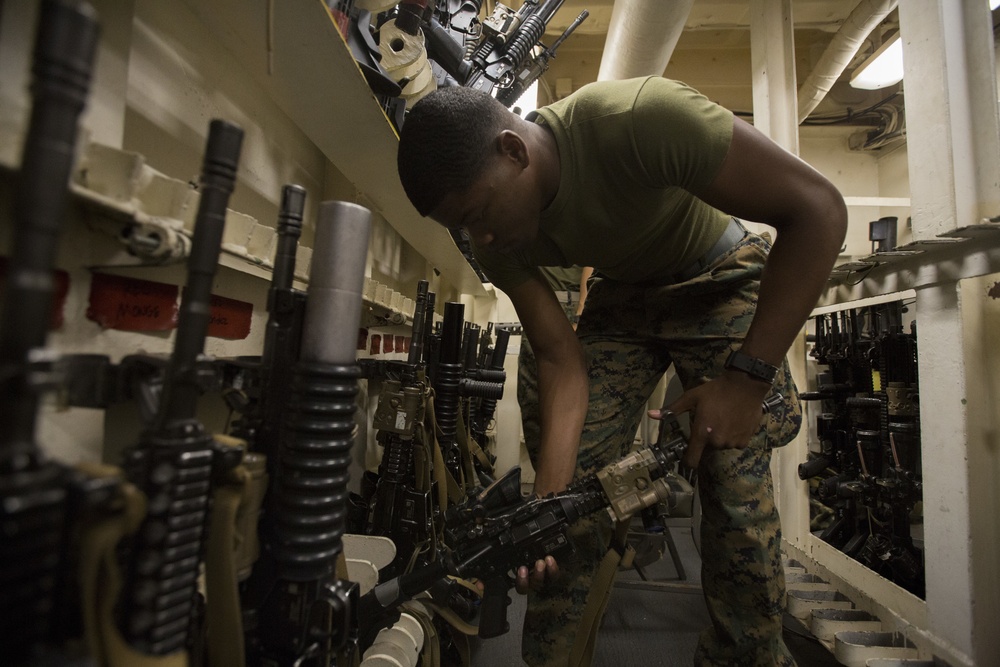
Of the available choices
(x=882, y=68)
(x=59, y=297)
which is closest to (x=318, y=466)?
(x=59, y=297)

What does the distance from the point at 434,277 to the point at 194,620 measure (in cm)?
280

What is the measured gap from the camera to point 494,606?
1.11 metres

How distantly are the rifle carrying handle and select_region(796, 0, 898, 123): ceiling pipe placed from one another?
3404 millimetres

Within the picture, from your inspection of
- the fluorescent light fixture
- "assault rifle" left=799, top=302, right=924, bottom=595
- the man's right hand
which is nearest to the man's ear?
the man's right hand

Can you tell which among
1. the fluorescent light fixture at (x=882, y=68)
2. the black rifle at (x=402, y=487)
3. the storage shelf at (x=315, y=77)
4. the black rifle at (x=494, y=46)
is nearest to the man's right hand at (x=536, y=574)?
the black rifle at (x=402, y=487)

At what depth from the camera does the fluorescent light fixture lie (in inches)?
122

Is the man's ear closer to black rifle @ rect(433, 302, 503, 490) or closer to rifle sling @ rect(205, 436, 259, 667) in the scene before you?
black rifle @ rect(433, 302, 503, 490)

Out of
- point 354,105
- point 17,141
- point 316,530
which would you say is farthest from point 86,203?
point 354,105

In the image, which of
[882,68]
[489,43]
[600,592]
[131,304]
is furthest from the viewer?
[882,68]

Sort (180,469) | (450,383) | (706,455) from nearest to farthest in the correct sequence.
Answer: (180,469) < (706,455) < (450,383)

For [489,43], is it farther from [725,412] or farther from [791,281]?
[725,412]

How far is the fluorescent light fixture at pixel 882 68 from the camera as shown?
3111 millimetres

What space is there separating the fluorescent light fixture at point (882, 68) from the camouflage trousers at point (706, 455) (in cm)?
283

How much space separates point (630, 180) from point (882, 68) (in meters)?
3.52
